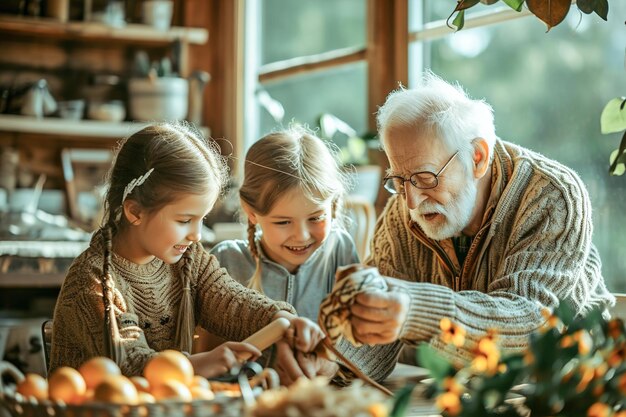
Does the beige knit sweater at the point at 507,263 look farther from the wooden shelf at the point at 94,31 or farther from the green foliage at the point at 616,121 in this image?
the wooden shelf at the point at 94,31

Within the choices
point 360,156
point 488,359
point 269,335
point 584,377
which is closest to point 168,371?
point 269,335

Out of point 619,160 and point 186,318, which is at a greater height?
point 619,160

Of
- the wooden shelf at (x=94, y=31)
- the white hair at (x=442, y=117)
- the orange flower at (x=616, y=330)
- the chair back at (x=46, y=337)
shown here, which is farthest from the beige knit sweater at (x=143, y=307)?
the wooden shelf at (x=94, y=31)

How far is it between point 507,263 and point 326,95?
2060 millimetres

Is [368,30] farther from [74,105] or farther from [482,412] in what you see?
[482,412]

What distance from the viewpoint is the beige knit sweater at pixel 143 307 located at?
5.25 feet

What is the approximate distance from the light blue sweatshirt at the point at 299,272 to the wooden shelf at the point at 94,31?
6.92ft

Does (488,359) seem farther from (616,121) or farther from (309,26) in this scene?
(309,26)

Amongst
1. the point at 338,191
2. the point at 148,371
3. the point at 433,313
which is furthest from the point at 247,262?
the point at 148,371

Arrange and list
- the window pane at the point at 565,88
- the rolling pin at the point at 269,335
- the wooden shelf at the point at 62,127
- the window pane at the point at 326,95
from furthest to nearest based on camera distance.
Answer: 1. the wooden shelf at the point at 62,127
2. the window pane at the point at 326,95
3. the window pane at the point at 565,88
4. the rolling pin at the point at 269,335

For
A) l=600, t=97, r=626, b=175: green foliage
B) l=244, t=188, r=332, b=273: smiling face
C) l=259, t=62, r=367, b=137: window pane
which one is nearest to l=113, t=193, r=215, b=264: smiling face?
l=244, t=188, r=332, b=273: smiling face

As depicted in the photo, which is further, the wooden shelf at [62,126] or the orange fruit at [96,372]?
the wooden shelf at [62,126]

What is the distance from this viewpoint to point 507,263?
174 cm

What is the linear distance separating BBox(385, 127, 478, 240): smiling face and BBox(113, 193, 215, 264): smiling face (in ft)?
1.31
